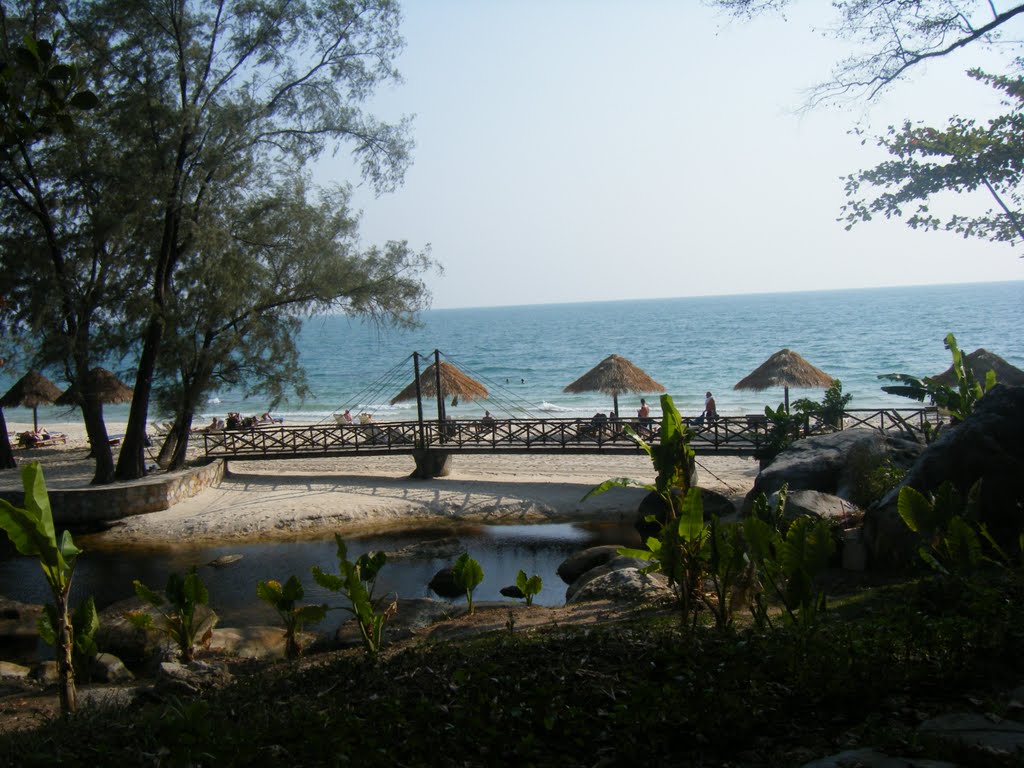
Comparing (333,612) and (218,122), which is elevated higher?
(218,122)

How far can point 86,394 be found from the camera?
1862 centimetres

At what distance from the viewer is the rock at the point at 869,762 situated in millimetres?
3279

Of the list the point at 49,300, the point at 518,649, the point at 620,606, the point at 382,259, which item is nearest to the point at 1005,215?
the point at 620,606

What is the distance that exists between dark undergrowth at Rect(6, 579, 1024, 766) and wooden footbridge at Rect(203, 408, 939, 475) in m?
12.4

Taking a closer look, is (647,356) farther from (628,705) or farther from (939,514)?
(628,705)

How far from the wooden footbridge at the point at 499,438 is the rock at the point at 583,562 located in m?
5.45

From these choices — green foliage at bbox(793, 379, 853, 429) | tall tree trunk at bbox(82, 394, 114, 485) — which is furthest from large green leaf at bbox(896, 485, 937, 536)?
tall tree trunk at bbox(82, 394, 114, 485)

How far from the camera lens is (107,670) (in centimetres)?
866

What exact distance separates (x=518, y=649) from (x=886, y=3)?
8664mm

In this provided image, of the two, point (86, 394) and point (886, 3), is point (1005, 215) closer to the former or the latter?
point (886, 3)

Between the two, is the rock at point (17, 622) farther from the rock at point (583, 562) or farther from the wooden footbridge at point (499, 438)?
the wooden footbridge at point (499, 438)

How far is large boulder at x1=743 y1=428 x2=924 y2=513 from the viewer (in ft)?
39.4

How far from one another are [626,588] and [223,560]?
7.97 m

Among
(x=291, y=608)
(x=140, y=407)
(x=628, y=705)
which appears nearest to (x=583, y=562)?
(x=291, y=608)
